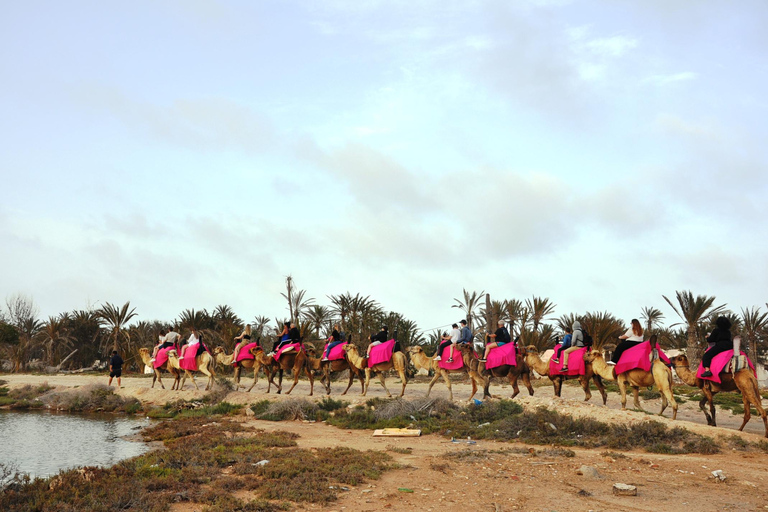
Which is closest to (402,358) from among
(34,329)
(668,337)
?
(668,337)

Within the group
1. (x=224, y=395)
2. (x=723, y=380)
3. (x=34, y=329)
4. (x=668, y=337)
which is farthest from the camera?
(x=34, y=329)

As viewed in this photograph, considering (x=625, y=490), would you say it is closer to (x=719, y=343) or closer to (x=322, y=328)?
(x=719, y=343)

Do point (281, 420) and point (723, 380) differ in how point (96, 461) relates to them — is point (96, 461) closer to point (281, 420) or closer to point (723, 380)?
point (281, 420)

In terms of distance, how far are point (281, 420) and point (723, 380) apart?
11.5 meters

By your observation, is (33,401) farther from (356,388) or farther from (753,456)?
(753,456)

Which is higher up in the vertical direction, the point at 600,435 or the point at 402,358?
the point at 402,358

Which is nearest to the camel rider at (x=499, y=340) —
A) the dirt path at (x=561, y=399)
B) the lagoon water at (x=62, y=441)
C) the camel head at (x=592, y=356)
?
the dirt path at (x=561, y=399)

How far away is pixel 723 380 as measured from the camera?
42.5ft

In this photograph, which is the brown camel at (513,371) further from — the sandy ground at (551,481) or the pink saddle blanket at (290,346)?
the pink saddle blanket at (290,346)

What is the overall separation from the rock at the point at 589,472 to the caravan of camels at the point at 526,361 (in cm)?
494

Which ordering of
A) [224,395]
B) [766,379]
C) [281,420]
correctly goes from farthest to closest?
[766,379] < [224,395] < [281,420]

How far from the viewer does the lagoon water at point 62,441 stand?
12.1 m

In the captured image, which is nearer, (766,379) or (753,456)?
(753,456)

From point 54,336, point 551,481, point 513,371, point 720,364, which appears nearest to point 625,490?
point 551,481
